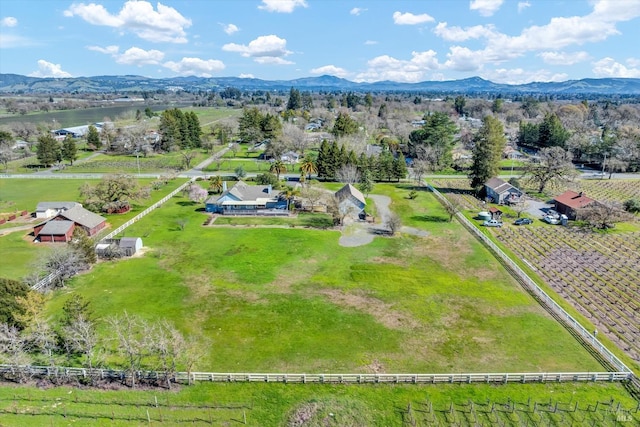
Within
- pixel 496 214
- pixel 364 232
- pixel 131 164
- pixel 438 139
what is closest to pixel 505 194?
pixel 496 214

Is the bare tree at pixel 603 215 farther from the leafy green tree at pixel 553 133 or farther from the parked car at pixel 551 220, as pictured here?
the leafy green tree at pixel 553 133

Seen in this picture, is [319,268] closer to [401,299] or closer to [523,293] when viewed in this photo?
[401,299]

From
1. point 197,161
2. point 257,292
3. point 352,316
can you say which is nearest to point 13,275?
point 257,292

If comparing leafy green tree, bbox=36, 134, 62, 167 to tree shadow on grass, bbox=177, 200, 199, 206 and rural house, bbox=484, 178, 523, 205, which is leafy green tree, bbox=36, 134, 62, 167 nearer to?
tree shadow on grass, bbox=177, 200, 199, 206

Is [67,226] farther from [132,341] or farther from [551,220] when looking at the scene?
[551,220]

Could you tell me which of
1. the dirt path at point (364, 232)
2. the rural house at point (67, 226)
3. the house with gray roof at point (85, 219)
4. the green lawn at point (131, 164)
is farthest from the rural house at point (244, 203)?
the green lawn at point (131, 164)

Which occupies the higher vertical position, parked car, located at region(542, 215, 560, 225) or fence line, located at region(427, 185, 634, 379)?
parked car, located at region(542, 215, 560, 225)

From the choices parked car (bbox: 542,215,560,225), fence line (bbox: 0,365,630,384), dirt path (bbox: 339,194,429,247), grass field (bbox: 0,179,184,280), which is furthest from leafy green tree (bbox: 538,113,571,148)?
fence line (bbox: 0,365,630,384)
